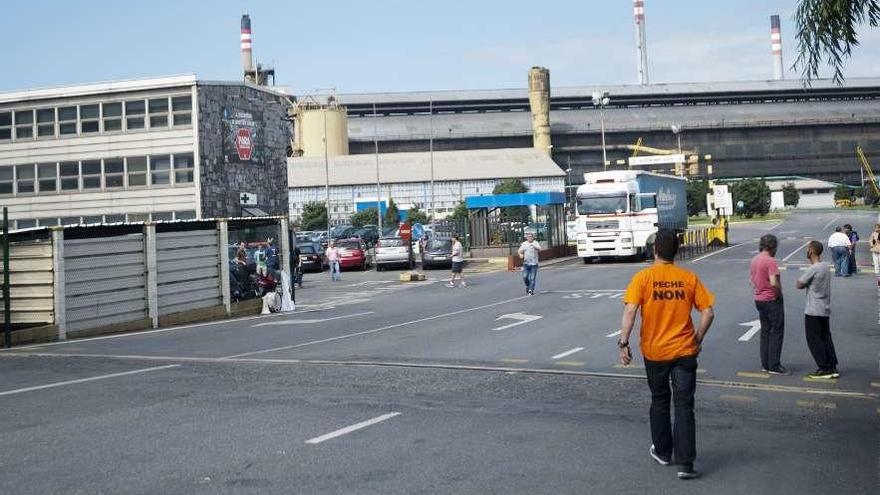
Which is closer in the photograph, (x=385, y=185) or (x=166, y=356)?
(x=166, y=356)

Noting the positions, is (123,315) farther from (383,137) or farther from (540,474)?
(383,137)

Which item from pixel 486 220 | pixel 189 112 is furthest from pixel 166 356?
pixel 486 220

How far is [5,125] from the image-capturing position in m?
47.5

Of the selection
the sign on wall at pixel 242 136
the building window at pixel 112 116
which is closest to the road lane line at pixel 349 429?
the building window at pixel 112 116

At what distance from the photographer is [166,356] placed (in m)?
16.1

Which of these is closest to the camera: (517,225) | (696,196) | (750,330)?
(750,330)

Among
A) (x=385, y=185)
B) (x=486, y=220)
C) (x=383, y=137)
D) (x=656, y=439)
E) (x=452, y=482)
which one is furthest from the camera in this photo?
(x=383, y=137)

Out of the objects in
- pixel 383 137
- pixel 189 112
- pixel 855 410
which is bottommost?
pixel 855 410

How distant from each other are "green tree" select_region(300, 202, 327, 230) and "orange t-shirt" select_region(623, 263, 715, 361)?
252 ft

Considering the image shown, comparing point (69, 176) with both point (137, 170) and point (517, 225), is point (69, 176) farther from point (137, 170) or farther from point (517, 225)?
point (517, 225)

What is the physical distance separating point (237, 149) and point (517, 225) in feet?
51.3

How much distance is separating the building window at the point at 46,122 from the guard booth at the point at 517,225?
22490 millimetres

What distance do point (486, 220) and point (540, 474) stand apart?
48370 mm

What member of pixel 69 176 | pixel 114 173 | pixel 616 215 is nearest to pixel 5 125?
pixel 69 176
